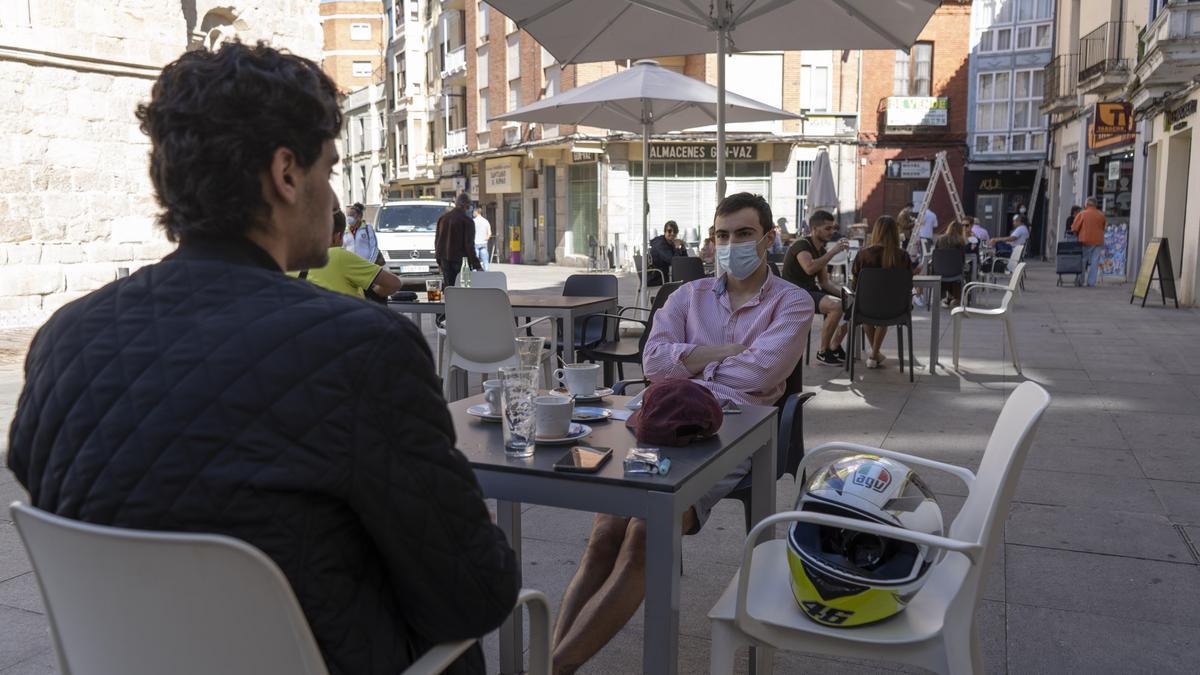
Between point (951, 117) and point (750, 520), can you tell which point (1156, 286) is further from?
point (951, 117)

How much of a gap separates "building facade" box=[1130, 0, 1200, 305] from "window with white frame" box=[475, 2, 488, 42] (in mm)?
22431

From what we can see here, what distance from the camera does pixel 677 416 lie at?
230 centimetres

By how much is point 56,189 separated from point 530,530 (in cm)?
1029

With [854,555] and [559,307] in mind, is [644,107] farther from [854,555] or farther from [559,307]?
[854,555]

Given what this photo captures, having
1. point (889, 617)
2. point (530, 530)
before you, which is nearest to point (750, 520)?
point (889, 617)

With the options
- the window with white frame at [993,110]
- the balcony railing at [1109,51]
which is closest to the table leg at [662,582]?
the balcony railing at [1109,51]

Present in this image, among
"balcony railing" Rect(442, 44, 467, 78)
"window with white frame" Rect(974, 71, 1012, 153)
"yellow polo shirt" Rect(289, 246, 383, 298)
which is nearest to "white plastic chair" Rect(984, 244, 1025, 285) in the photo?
"yellow polo shirt" Rect(289, 246, 383, 298)

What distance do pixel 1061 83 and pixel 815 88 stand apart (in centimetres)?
714

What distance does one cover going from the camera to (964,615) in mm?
1970

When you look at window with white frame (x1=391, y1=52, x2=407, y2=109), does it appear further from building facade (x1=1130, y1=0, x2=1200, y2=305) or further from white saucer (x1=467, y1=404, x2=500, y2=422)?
white saucer (x1=467, y1=404, x2=500, y2=422)

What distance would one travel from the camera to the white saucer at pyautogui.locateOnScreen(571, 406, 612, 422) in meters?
2.61

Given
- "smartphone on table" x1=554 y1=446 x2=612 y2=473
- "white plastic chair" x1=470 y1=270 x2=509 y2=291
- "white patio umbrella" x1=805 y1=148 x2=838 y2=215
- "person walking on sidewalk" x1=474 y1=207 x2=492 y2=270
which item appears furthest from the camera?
"person walking on sidewalk" x1=474 y1=207 x2=492 y2=270

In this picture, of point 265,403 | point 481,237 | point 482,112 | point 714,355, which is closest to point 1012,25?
point 482,112

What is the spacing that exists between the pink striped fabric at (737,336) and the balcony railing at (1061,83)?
957 inches
